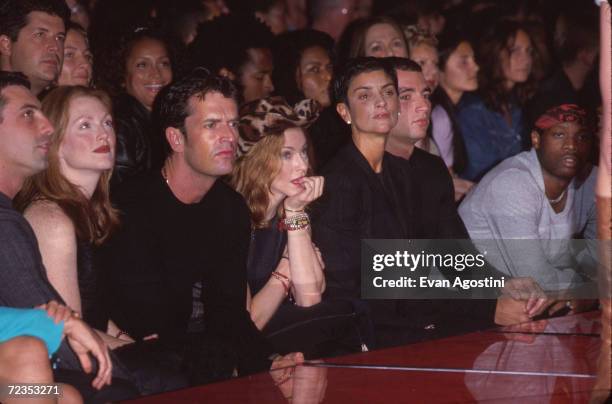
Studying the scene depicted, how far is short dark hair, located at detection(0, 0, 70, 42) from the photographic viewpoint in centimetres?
446

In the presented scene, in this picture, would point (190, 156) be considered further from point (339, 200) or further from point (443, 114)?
point (443, 114)

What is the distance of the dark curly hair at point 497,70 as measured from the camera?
6277 millimetres

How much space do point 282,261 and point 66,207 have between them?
37.6 inches

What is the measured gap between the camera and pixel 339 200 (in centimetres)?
422

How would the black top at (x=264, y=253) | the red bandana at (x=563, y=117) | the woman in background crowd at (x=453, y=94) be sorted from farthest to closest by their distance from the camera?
1. the woman in background crowd at (x=453, y=94)
2. the red bandana at (x=563, y=117)
3. the black top at (x=264, y=253)

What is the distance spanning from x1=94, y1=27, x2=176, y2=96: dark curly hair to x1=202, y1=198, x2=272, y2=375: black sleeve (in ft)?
4.13

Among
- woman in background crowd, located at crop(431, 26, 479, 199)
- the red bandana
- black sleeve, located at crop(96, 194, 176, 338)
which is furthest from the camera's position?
woman in background crowd, located at crop(431, 26, 479, 199)

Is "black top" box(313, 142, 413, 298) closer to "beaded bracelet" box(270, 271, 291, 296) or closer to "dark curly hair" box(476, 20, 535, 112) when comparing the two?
"beaded bracelet" box(270, 271, 291, 296)

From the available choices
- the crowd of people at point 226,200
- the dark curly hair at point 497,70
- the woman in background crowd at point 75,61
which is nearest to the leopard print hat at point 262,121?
the crowd of people at point 226,200

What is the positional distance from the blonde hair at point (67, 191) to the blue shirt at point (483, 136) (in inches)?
103

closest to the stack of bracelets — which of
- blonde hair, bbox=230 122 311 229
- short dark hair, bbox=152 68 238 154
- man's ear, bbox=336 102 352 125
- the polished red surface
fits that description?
blonde hair, bbox=230 122 311 229

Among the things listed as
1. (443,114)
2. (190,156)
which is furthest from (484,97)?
(190,156)

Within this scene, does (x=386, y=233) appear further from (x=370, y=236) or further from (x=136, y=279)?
(x=136, y=279)

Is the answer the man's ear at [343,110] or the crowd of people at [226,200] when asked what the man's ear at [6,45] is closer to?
the crowd of people at [226,200]
